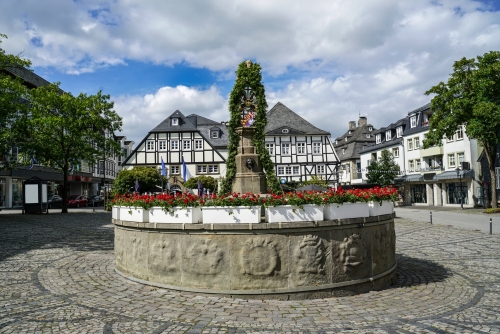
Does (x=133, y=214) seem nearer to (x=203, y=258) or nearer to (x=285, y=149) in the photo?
(x=203, y=258)

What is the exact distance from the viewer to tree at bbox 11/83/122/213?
29383 millimetres

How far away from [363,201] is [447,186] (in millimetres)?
40254

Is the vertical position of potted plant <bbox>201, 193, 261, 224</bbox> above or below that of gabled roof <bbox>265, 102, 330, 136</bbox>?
below

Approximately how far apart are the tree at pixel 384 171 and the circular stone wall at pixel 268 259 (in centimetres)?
4048

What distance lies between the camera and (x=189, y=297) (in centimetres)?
737

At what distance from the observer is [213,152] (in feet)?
169

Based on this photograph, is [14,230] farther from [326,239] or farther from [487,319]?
[487,319]

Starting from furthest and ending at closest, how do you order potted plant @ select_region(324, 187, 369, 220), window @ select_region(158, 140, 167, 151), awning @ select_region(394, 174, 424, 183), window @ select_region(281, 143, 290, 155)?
1. window @ select_region(158, 140, 167, 151)
2. window @ select_region(281, 143, 290, 155)
3. awning @ select_region(394, 174, 424, 183)
4. potted plant @ select_region(324, 187, 369, 220)

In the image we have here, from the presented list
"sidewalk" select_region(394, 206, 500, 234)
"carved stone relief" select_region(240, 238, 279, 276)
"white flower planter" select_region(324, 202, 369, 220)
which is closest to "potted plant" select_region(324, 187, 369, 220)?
"white flower planter" select_region(324, 202, 369, 220)

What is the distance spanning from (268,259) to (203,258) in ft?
3.93

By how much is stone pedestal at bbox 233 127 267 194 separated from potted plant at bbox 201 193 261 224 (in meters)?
3.85

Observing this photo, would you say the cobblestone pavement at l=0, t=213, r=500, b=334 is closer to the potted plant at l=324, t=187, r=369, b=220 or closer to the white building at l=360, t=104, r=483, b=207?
the potted plant at l=324, t=187, r=369, b=220

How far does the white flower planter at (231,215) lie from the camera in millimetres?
7355

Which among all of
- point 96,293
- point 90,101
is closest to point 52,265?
point 96,293
